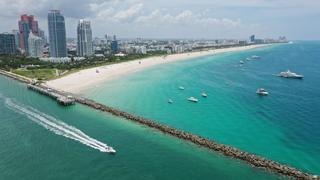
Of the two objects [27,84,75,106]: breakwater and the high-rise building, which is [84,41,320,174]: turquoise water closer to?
[27,84,75,106]: breakwater

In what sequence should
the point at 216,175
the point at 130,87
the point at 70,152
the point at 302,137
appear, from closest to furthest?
the point at 216,175
the point at 70,152
the point at 302,137
the point at 130,87

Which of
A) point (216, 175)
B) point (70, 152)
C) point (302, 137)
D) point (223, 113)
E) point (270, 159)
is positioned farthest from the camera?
point (223, 113)

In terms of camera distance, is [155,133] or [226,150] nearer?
[226,150]

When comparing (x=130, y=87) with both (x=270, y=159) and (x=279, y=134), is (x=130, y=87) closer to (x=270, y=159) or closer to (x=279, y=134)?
(x=279, y=134)

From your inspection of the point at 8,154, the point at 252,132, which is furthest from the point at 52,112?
the point at 252,132

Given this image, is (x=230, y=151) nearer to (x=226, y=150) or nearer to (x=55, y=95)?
(x=226, y=150)

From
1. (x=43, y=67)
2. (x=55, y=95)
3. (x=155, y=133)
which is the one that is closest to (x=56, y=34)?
(x=43, y=67)
